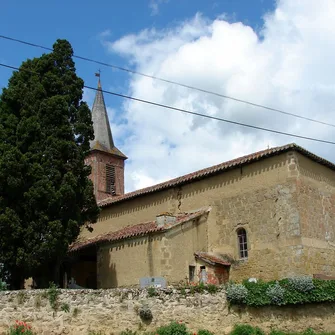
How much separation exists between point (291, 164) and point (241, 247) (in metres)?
4.75

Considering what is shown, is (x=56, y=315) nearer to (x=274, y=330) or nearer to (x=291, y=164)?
(x=274, y=330)

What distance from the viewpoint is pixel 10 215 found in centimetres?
2011

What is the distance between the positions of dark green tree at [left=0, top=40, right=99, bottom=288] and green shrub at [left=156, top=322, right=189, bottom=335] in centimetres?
624

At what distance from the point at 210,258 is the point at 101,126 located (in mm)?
24556

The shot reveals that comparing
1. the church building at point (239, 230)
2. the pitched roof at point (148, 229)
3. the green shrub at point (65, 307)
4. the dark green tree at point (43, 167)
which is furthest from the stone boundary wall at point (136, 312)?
the pitched roof at point (148, 229)

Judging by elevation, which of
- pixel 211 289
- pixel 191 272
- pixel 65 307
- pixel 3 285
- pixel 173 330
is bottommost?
pixel 173 330

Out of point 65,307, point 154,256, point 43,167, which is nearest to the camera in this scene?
point 65,307

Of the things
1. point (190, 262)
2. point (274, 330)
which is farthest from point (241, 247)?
point (274, 330)

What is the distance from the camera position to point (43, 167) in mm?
21172

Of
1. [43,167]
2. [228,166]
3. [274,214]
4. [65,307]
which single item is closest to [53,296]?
[65,307]

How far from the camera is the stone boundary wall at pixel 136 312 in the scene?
1578cm

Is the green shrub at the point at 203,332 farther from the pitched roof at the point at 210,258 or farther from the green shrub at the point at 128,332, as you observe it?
the pitched roof at the point at 210,258

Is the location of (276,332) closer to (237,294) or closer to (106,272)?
(237,294)

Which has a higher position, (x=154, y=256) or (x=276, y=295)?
(x=154, y=256)
